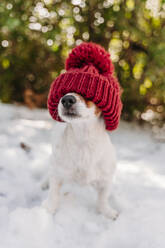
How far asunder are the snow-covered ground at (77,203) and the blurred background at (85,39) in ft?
2.25

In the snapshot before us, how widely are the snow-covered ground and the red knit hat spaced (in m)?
0.60

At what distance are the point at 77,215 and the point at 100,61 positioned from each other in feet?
3.20

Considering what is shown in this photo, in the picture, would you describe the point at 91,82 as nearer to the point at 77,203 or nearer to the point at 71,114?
the point at 71,114

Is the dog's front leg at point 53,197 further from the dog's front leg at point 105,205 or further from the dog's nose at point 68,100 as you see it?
the dog's nose at point 68,100

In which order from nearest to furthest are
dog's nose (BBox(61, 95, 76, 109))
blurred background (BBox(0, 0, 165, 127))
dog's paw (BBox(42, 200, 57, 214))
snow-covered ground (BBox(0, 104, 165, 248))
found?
dog's nose (BBox(61, 95, 76, 109)) → snow-covered ground (BBox(0, 104, 165, 248)) → dog's paw (BBox(42, 200, 57, 214)) → blurred background (BBox(0, 0, 165, 127))

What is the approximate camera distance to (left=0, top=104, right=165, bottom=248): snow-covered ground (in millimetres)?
1316

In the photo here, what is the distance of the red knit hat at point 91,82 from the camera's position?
47.4 inches

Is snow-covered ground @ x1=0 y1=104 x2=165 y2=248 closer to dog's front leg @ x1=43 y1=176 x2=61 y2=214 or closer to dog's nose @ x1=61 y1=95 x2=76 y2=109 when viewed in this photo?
dog's front leg @ x1=43 y1=176 x2=61 y2=214

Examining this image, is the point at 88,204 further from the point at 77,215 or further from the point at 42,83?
the point at 42,83

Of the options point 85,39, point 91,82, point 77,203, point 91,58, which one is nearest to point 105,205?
point 77,203

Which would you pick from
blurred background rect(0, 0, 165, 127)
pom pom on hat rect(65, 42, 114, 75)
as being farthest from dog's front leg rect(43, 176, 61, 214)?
blurred background rect(0, 0, 165, 127)

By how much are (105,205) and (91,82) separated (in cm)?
85

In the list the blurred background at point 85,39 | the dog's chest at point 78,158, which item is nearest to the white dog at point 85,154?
the dog's chest at point 78,158

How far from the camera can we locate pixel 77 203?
1.65m
